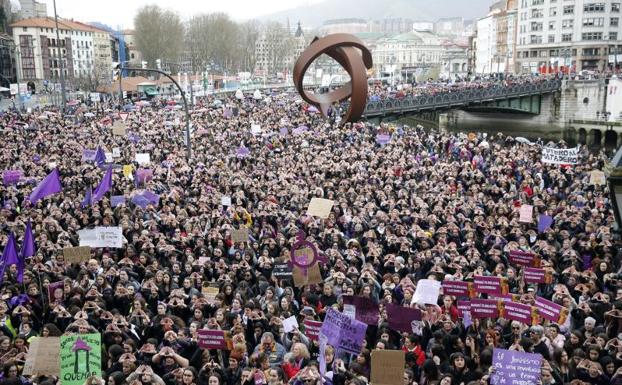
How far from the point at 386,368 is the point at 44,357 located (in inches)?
145

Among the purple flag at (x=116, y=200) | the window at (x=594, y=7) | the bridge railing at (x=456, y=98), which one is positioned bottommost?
the purple flag at (x=116, y=200)

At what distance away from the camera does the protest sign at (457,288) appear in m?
9.19

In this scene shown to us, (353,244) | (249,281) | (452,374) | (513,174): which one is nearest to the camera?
(452,374)

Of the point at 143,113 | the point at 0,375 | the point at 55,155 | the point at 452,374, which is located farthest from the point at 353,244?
the point at 143,113

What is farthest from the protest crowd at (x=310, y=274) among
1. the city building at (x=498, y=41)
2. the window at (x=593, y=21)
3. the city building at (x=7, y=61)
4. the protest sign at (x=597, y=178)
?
the city building at (x=498, y=41)

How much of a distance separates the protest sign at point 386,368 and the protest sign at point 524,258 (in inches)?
192

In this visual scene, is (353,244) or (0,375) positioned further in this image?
(353,244)

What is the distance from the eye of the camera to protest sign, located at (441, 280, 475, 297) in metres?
9.19

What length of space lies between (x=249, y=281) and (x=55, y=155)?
13.8m

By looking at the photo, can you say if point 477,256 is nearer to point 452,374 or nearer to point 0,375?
point 452,374

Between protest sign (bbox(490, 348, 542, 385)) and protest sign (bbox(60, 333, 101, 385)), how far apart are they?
4.10m

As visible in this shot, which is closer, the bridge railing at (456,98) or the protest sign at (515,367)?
the protest sign at (515,367)

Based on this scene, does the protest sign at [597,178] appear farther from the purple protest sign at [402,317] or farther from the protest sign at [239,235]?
the purple protest sign at [402,317]

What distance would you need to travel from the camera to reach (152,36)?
101 m
